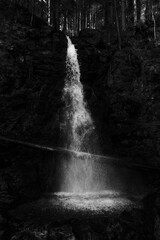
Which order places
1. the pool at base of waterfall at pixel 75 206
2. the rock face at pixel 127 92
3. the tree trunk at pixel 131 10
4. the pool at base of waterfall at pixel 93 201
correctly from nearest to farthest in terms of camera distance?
the pool at base of waterfall at pixel 75 206
the pool at base of waterfall at pixel 93 201
the rock face at pixel 127 92
the tree trunk at pixel 131 10

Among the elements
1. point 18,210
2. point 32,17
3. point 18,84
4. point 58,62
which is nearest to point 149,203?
point 18,210

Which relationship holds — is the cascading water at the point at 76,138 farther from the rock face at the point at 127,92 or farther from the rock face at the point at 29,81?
the rock face at the point at 29,81

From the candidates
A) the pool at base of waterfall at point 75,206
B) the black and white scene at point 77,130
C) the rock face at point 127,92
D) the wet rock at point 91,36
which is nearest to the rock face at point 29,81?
the black and white scene at point 77,130

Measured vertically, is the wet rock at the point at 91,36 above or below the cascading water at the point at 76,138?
above

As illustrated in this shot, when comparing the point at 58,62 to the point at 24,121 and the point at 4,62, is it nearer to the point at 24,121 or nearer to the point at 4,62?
the point at 4,62

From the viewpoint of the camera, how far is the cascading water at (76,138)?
16.2m

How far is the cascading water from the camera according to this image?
16156mm

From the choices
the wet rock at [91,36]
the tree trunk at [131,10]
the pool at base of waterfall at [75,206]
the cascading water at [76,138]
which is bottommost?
the pool at base of waterfall at [75,206]

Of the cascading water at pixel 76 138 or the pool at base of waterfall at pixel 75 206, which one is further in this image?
the cascading water at pixel 76 138

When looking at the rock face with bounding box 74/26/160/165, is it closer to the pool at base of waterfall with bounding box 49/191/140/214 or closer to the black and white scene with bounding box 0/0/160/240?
the black and white scene with bounding box 0/0/160/240

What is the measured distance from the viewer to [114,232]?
29.0 ft

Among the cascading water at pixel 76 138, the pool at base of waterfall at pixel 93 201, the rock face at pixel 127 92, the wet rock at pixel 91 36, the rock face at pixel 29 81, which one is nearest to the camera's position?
the pool at base of waterfall at pixel 93 201

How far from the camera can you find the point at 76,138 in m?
17.6

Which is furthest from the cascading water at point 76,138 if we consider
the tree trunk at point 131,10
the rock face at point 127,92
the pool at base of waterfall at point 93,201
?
the tree trunk at point 131,10
